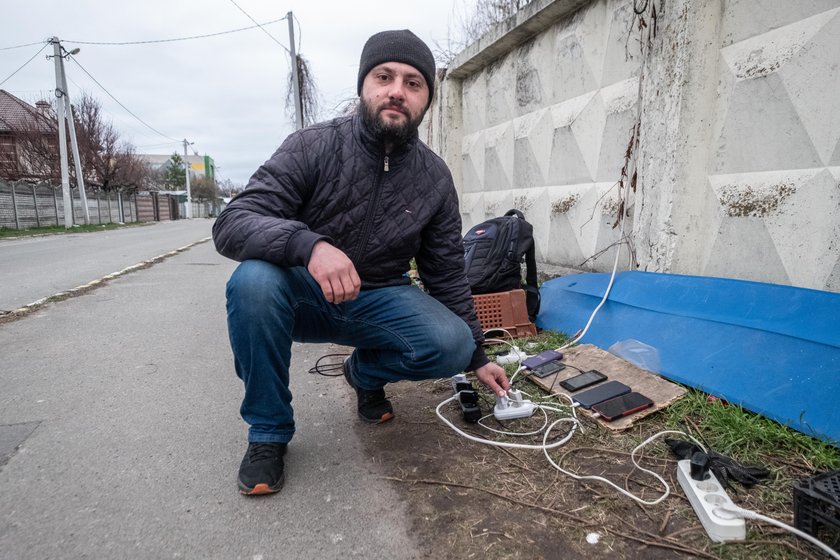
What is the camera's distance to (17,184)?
19.4 m

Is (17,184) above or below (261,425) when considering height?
above

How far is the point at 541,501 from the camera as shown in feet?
5.40

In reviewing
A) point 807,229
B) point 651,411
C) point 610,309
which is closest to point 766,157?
point 807,229

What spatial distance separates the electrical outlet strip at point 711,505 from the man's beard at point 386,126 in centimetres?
175

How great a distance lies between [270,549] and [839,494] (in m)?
1.72

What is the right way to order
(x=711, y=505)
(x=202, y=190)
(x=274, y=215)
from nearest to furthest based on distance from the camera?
(x=711, y=505) < (x=274, y=215) < (x=202, y=190)

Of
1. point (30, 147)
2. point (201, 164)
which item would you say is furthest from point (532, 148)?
point (201, 164)

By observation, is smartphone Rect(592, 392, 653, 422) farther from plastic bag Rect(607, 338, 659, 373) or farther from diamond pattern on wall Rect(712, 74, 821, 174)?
diamond pattern on wall Rect(712, 74, 821, 174)

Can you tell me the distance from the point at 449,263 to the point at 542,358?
1061 millimetres

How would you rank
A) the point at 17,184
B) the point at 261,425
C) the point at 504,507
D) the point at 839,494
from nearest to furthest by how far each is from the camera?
1. the point at 839,494
2. the point at 504,507
3. the point at 261,425
4. the point at 17,184

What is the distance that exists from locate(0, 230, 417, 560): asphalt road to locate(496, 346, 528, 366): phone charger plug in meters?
1.03

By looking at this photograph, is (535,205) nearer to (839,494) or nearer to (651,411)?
(651,411)

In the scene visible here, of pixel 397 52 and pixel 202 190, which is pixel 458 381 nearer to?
pixel 397 52

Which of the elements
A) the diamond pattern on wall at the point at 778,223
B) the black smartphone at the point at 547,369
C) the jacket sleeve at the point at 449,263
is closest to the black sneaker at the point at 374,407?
the jacket sleeve at the point at 449,263
